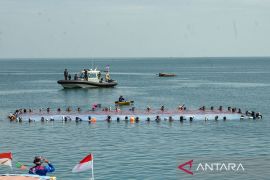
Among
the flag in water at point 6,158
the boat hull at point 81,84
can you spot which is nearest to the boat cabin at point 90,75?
the boat hull at point 81,84

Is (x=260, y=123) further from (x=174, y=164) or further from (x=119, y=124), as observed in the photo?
(x=174, y=164)

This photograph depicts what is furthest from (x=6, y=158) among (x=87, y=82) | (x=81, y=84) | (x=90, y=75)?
(x=90, y=75)

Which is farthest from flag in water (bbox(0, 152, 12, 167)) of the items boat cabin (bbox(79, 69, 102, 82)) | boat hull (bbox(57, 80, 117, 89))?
boat cabin (bbox(79, 69, 102, 82))

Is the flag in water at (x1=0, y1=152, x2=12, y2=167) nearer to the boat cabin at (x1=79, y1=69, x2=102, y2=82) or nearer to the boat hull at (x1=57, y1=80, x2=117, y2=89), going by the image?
the boat hull at (x1=57, y1=80, x2=117, y2=89)

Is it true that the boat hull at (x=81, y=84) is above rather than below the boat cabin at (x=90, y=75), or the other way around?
below

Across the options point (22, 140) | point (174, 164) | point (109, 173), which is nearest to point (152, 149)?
point (174, 164)

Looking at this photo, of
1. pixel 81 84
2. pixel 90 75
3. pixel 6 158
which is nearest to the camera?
pixel 6 158

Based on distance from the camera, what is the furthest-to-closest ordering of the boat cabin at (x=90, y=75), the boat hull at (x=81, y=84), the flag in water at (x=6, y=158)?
1. the boat cabin at (x=90, y=75)
2. the boat hull at (x=81, y=84)
3. the flag in water at (x=6, y=158)

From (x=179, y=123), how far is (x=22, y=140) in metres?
24.1

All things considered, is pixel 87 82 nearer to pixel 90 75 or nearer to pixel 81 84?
pixel 81 84

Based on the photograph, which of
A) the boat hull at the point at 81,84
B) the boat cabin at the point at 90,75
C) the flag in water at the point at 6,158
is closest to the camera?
the flag in water at the point at 6,158

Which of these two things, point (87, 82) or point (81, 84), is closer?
point (87, 82)

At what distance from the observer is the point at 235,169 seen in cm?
4372

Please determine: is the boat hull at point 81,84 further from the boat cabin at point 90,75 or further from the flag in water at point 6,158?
the flag in water at point 6,158
